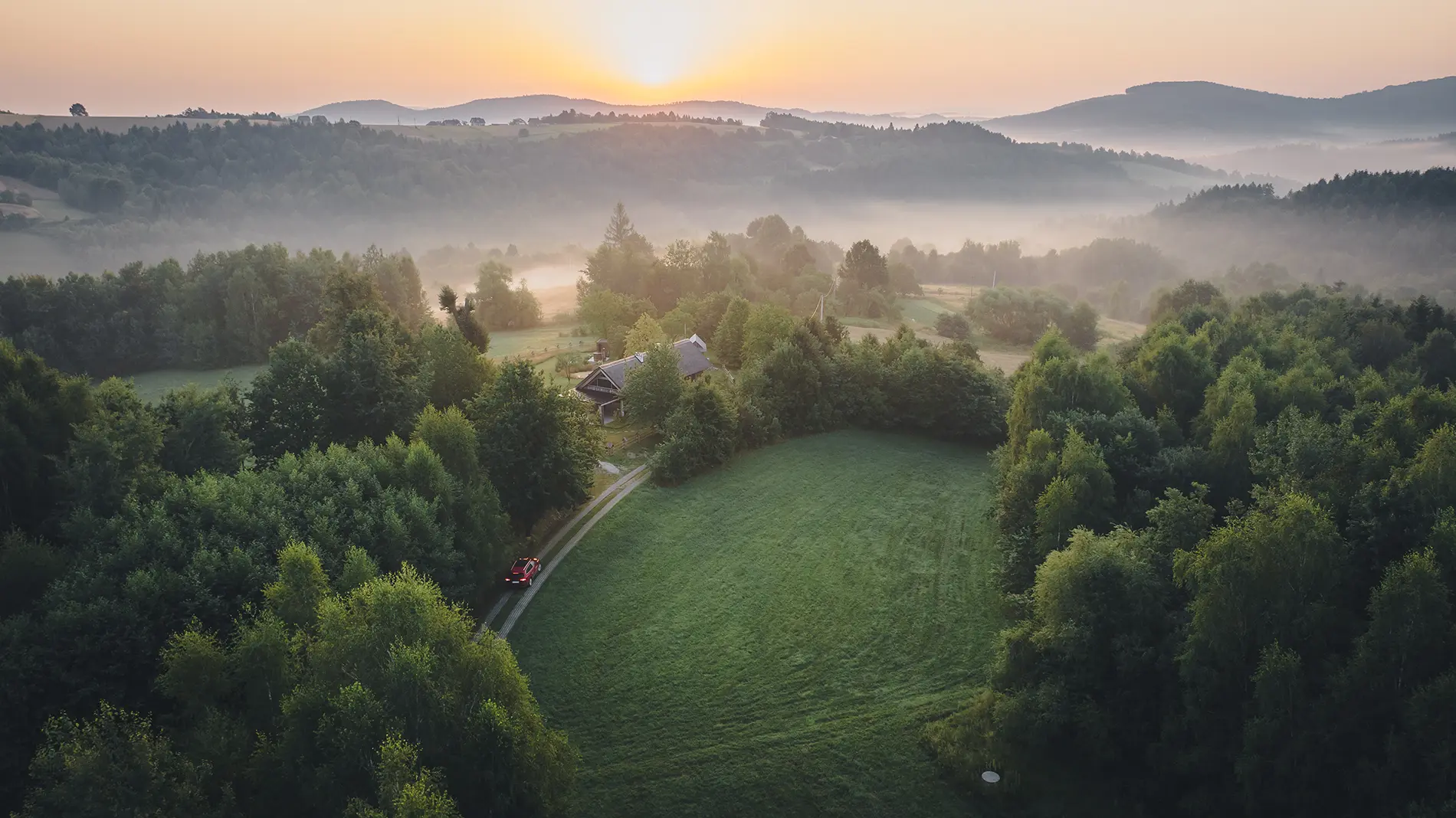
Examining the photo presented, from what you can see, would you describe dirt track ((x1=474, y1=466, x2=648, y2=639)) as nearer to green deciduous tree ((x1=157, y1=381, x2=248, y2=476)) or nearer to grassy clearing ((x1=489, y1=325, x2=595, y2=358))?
green deciduous tree ((x1=157, y1=381, x2=248, y2=476))

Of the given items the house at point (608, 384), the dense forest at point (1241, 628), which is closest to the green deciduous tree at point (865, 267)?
the house at point (608, 384)

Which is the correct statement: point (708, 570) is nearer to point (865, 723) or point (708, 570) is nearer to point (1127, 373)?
point (865, 723)

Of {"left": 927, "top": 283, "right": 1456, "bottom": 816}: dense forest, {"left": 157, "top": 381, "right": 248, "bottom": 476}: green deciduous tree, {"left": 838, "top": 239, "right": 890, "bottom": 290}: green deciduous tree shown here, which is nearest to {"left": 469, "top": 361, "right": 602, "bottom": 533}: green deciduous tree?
{"left": 157, "top": 381, "right": 248, "bottom": 476}: green deciduous tree

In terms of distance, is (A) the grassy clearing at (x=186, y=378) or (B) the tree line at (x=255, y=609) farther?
(A) the grassy clearing at (x=186, y=378)

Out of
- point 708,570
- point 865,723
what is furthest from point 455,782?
point 708,570

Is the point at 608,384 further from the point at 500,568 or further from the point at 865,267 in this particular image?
the point at 865,267

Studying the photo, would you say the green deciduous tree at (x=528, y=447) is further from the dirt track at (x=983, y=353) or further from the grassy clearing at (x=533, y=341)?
the dirt track at (x=983, y=353)
